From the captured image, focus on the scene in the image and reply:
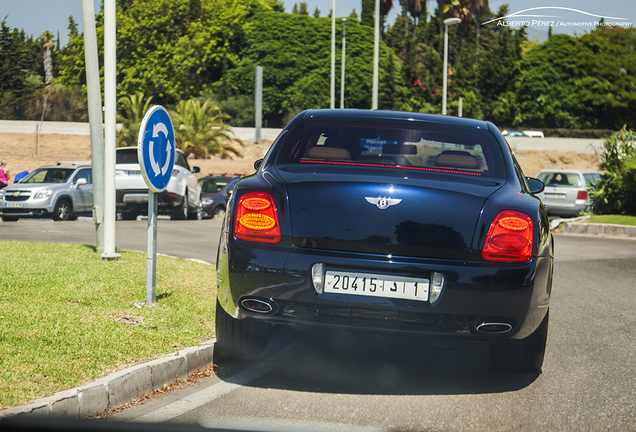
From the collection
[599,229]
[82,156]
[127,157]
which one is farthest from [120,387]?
[82,156]

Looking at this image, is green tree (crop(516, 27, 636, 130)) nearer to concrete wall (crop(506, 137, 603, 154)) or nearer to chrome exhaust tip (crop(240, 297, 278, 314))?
concrete wall (crop(506, 137, 603, 154))

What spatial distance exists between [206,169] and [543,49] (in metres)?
40.7

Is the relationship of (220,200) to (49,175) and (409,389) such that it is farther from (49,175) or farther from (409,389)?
(409,389)

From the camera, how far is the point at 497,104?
6744cm

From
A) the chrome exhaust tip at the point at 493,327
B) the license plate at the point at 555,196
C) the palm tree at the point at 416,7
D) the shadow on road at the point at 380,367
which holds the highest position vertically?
the palm tree at the point at 416,7

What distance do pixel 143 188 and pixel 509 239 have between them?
631 inches

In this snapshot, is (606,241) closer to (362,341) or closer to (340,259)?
(362,341)

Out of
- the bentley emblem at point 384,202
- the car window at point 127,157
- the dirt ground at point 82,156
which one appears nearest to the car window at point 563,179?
the car window at point 127,157

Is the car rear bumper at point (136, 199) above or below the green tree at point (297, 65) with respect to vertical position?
below

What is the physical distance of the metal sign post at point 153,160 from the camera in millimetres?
6016

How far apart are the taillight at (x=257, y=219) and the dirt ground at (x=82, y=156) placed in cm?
3614

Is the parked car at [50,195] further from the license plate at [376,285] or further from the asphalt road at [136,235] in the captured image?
the license plate at [376,285]

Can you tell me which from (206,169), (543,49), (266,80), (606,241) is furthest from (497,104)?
(606,241)

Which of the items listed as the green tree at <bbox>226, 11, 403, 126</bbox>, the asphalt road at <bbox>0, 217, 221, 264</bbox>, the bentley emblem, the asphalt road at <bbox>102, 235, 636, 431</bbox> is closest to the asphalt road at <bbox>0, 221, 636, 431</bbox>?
the asphalt road at <bbox>102, 235, 636, 431</bbox>
